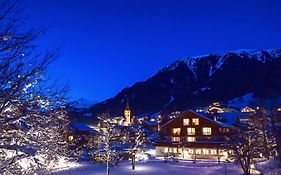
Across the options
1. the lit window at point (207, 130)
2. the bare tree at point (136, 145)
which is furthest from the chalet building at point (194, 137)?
the bare tree at point (136, 145)

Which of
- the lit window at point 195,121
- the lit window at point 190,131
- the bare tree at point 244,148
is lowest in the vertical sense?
the bare tree at point 244,148

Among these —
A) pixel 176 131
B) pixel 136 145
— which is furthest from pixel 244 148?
pixel 176 131

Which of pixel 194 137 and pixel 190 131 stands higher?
pixel 190 131

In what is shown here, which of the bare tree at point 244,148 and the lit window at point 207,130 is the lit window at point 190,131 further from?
the bare tree at point 244,148

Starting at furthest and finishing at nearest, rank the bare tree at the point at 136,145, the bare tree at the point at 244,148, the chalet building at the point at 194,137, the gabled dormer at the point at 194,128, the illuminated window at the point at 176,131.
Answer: the illuminated window at the point at 176,131, the gabled dormer at the point at 194,128, the chalet building at the point at 194,137, the bare tree at the point at 136,145, the bare tree at the point at 244,148

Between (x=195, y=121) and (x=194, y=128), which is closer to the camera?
(x=194, y=128)

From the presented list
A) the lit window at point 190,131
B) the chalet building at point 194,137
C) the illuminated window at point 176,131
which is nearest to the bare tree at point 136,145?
the chalet building at point 194,137

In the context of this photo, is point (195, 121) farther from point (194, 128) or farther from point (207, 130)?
point (207, 130)

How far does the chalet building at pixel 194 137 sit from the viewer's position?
53.6m

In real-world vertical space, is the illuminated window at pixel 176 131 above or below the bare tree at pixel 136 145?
above

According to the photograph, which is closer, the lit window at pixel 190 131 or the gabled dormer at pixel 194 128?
the gabled dormer at pixel 194 128

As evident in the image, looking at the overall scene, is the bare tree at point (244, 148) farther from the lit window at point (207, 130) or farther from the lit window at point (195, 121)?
the lit window at point (195, 121)

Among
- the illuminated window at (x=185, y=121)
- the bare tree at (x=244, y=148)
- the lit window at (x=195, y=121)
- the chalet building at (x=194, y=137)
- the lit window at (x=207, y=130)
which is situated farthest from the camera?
the illuminated window at (x=185, y=121)

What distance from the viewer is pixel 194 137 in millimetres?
58812
